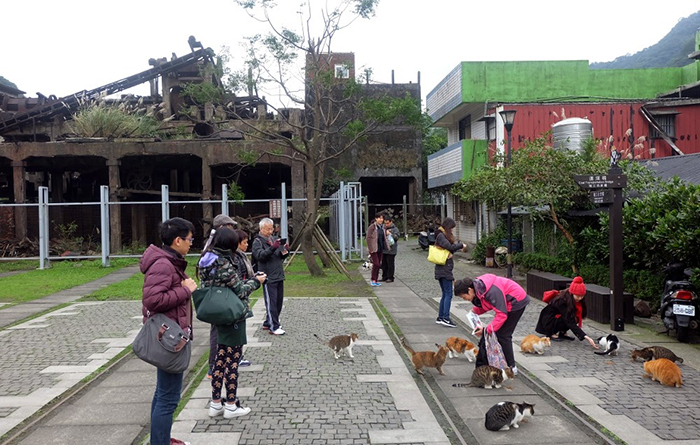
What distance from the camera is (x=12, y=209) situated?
882 inches

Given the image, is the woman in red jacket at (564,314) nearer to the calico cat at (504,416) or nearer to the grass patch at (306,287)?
the calico cat at (504,416)

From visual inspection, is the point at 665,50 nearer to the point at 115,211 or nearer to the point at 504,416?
the point at 115,211

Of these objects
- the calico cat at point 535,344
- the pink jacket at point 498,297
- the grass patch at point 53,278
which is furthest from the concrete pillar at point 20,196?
the pink jacket at point 498,297

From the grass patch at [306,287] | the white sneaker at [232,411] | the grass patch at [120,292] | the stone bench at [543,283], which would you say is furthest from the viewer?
the grass patch at [306,287]

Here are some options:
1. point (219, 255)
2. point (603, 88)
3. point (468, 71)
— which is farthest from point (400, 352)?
point (603, 88)

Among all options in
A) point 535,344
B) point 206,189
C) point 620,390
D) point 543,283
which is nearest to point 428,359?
point 535,344

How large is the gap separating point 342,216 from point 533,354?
37.3ft

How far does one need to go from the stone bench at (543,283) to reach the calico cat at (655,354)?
4.03m

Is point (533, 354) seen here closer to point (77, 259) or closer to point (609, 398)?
point (609, 398)

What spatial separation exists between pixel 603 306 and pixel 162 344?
7.40m

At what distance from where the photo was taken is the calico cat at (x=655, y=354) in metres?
6.59

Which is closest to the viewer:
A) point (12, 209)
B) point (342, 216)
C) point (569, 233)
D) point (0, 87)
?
point (569, 233)

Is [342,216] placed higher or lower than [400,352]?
higher

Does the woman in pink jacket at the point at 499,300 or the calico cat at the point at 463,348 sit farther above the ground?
the woman in pink jacket at the point at 499,300
